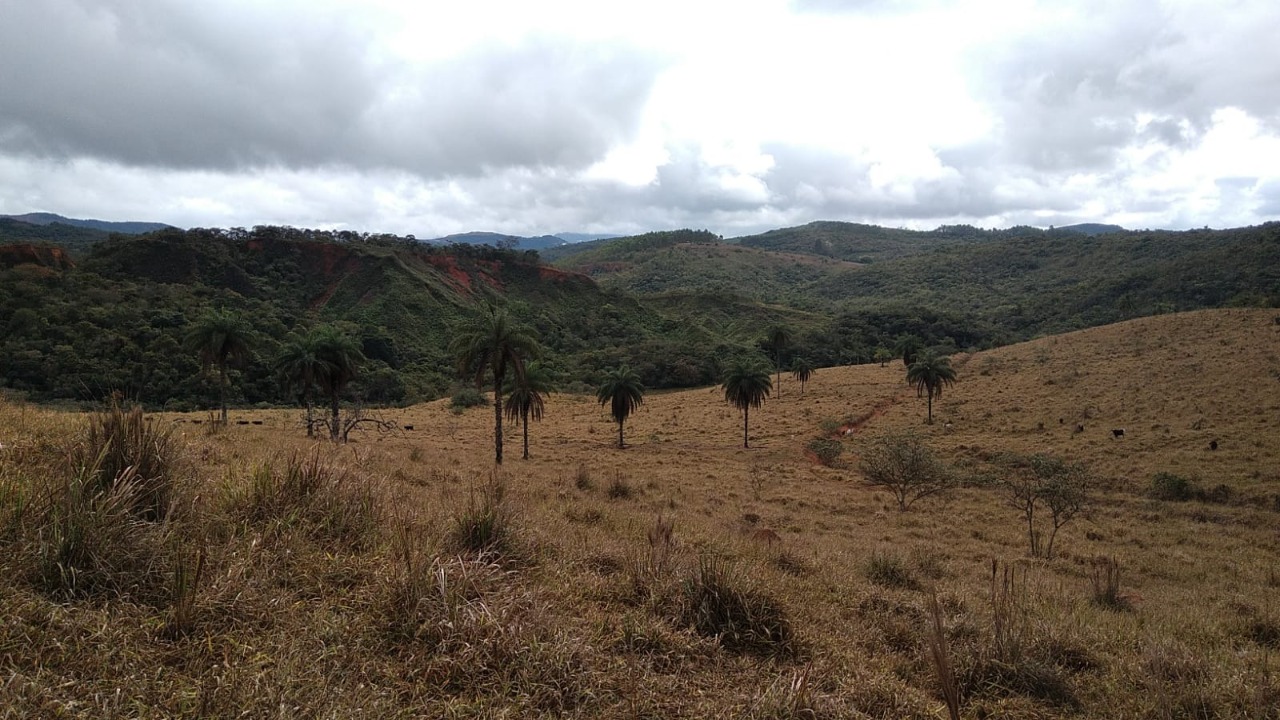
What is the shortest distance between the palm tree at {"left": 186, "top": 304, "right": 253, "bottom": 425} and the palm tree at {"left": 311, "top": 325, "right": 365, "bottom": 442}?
6794 mm

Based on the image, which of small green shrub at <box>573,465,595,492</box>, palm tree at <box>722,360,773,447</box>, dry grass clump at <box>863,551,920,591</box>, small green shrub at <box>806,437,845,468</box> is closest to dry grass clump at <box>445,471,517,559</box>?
dry grass clump at <box>863,551,920,591</box>

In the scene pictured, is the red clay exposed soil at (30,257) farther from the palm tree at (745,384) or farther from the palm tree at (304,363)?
the palm tree at (745,384)

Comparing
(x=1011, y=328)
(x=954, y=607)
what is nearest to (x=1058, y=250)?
(x=1011, y=328)

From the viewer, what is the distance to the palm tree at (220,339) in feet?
103

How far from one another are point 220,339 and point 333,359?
25.3 ft

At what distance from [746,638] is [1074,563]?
1672 centimetres

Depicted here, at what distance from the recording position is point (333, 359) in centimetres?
2917

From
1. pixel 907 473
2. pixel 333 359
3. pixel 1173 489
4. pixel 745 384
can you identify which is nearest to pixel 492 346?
pixel 333 359

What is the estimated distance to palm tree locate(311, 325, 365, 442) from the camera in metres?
28.7

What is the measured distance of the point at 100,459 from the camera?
408 centimetres

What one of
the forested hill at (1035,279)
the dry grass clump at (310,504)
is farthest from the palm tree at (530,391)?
the forested hill at (1035,279)

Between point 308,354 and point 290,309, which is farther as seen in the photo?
point 290,309

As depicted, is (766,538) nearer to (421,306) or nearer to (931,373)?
(931,373)

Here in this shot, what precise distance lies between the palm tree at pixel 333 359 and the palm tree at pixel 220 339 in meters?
6.79
